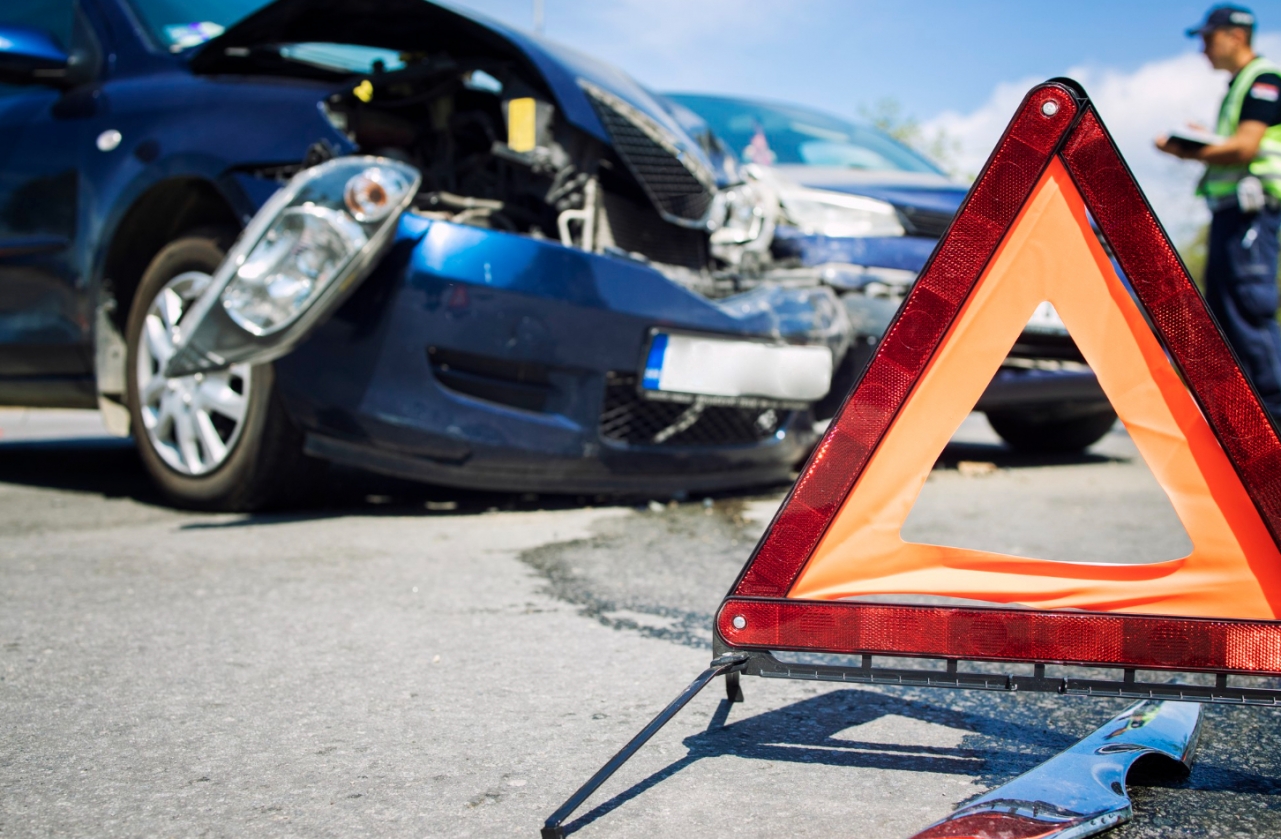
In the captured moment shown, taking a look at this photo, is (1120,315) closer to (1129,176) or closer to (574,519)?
(1129,176)

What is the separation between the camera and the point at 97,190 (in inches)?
150

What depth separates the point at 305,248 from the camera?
318 centimetres

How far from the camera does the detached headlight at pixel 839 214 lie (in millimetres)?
4887

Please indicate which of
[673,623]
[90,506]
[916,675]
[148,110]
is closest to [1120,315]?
[916,675]

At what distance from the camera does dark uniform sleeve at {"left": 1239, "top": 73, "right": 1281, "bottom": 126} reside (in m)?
4.71

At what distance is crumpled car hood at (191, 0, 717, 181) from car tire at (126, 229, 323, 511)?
2.36 feet

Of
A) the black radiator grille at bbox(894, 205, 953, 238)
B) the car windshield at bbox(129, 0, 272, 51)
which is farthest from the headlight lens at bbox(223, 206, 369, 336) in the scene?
the black radiator grille at bbox(894, 205, 953, 238)

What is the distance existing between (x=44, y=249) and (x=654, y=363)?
2.08 meters

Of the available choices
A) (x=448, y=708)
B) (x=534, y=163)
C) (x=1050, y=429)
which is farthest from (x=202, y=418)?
(x=1050, y=429)

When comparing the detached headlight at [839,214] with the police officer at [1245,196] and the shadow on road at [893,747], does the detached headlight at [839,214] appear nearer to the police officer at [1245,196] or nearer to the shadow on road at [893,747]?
the police officer at [1245,196]

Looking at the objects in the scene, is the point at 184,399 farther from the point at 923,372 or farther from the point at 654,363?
the point at 923,372

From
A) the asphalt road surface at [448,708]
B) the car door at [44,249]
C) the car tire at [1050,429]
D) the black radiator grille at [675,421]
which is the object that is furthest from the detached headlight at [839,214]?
the car door at [44,249]

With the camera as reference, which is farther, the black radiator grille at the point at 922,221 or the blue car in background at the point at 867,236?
A: the black radiator grille at the point at 922,221

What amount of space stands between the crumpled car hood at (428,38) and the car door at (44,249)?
551 millimetres
